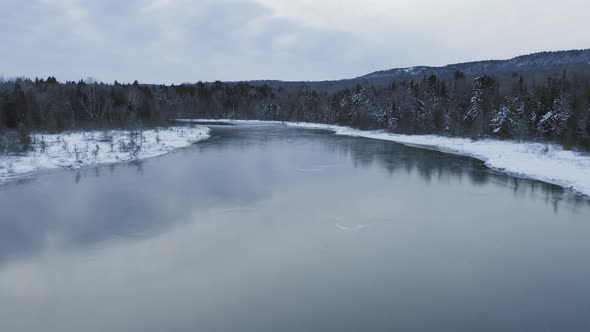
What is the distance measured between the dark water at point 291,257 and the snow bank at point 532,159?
2361 millimetres

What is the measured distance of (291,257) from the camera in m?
9.34

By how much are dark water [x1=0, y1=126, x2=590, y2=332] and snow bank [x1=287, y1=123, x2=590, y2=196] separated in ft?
7.75

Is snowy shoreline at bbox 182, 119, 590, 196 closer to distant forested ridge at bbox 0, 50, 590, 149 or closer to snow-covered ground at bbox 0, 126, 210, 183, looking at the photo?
distant forested ridge at bbox 0, 50, 590, 149

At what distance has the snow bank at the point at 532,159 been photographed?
61.7ft

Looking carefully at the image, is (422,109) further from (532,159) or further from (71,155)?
(71,155)

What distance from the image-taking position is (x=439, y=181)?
62.7 ft

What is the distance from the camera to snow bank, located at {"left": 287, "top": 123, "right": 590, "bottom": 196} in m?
18.8

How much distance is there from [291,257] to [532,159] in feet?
71.7

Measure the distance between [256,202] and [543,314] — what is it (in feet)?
31.2

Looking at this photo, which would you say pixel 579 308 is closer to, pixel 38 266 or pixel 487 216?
pixel 487 216

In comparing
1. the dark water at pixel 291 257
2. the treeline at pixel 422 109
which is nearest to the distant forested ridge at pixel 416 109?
the treeline at pixel 422 109

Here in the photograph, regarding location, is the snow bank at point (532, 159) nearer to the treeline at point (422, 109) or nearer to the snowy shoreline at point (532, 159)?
the snowy shoreline at point (532, 159)

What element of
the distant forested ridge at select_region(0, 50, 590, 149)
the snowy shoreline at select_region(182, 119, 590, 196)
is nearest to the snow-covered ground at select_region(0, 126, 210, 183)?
the distant forested ridge at select_region(0, 50, 590, 149)

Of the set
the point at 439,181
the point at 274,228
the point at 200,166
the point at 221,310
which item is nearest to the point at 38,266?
the point at 221,310
